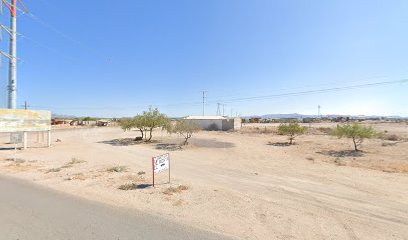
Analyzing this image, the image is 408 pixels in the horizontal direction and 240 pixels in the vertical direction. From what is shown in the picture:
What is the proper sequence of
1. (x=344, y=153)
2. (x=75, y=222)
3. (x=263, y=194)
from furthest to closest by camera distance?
1. (x=344, y=153)
2. (x=263, y=194)
3. (x=75, y=222)

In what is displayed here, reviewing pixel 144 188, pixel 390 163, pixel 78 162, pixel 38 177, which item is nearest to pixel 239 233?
pixel 144 188

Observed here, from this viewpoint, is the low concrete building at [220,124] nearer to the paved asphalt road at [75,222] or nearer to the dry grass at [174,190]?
the dry grass at [174,190]

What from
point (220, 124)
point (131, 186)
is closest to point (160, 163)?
point (131, 186)

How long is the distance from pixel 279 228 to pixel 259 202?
2176 mm

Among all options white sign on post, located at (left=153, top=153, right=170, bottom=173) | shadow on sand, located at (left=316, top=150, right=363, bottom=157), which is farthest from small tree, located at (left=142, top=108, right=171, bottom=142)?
white sign on post, located at (left=153, top=153, right=170, bottom=173)

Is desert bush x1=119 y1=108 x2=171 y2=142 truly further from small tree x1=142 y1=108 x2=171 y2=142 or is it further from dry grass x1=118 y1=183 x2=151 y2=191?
dry grass x1=118 y1=183 x2=151 y2=191

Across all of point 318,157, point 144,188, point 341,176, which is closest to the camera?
point 144,188

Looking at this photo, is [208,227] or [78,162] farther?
[78,162]

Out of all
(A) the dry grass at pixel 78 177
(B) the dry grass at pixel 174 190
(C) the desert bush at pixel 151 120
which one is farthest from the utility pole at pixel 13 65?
(B) the dry grass at pixel 174 190

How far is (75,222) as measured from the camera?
22.7 feet

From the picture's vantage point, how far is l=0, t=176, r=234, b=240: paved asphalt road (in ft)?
20.2

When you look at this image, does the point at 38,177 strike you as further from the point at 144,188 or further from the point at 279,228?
the point at 279,228

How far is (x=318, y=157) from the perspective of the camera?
21016 mm

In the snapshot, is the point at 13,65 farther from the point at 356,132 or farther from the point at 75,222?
the point at 356,132
